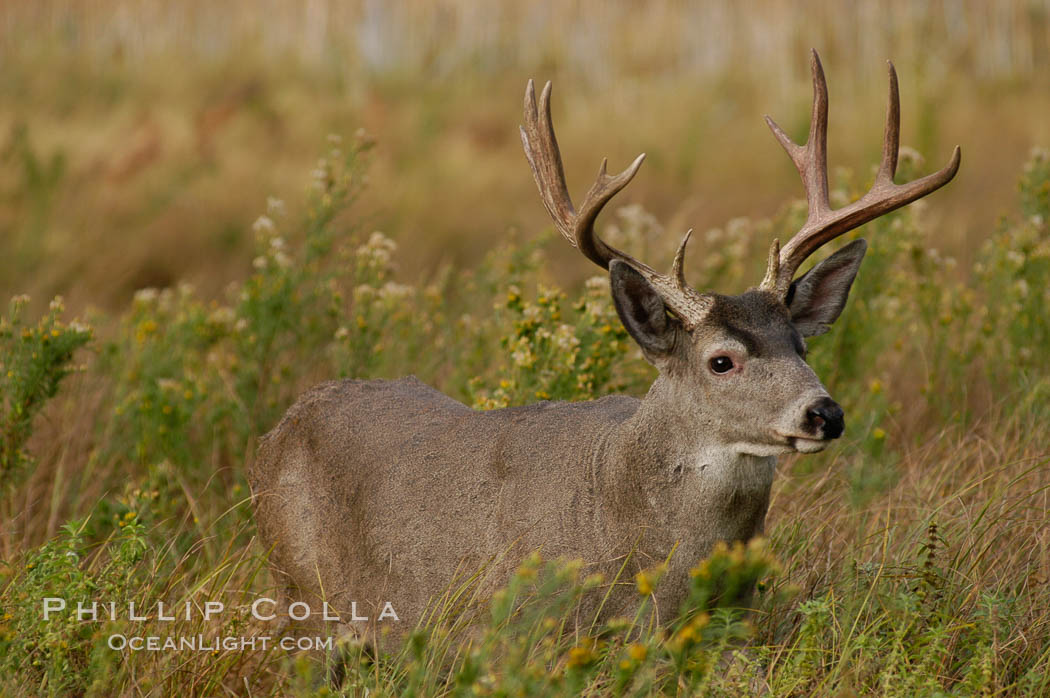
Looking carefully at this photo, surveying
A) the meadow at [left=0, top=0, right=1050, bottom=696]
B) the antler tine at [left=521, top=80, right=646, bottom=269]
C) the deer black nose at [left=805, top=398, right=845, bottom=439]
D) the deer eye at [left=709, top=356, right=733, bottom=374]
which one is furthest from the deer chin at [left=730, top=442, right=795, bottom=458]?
the antler tine at [left=521, top=80, right=646, bottom=269]

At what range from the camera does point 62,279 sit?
408 inches

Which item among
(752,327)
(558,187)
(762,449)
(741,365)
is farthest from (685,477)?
(558,187)

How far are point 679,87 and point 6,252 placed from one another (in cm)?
1091

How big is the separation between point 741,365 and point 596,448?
1.99 ft

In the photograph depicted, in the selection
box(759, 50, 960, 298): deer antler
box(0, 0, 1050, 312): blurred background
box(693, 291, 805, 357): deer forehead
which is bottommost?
box(693, 291, 805, 357): deer forehead

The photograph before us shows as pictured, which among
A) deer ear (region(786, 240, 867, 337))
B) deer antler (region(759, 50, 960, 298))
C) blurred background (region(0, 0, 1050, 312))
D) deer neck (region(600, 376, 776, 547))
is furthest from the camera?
blurred background (region(0, 0, 1050, 312))

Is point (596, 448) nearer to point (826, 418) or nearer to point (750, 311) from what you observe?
point (750, 311)

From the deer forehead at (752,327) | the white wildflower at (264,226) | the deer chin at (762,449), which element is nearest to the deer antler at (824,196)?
the deer forehead at (752,327)

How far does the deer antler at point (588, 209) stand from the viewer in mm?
3932

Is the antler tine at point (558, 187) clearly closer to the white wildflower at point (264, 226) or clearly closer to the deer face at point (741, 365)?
the deer face at point (741, 365)

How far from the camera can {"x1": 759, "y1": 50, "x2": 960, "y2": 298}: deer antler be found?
4051mm

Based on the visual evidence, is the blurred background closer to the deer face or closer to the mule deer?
the mule deer

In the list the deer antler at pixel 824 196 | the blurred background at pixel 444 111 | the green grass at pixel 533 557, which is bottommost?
the green grass at pixel 533 557

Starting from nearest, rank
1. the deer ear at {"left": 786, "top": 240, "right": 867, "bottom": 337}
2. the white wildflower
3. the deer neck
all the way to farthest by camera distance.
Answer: the deer neck
the deer ear at {"left": 786, "top": 240, "right": 867, "bottom": 337}
the white wildflower
